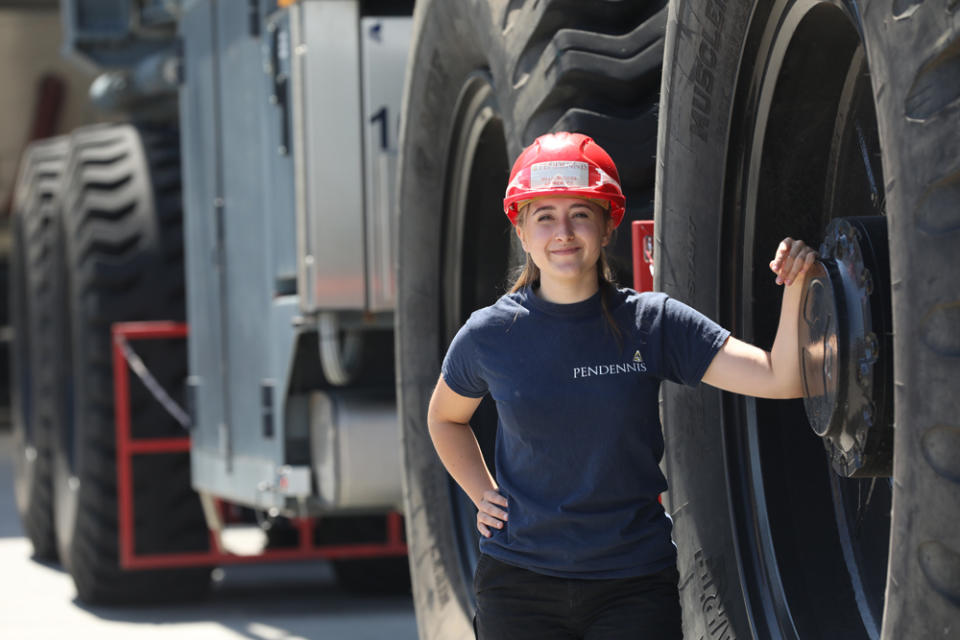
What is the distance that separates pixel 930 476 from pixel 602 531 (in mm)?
822

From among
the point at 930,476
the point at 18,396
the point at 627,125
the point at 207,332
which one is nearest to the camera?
the point at 930,476

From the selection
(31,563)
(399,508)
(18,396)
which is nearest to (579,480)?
(399,508)

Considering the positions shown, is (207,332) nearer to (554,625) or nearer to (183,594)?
(183,594)

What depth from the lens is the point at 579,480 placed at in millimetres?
2377

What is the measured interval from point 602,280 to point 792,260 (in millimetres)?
405

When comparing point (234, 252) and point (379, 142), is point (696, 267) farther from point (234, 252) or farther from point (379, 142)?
point (234, 252)

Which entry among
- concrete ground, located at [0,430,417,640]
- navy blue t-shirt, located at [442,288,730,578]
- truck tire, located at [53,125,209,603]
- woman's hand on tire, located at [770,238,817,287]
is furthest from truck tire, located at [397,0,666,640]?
truck tire, located at [53,125,209,603]

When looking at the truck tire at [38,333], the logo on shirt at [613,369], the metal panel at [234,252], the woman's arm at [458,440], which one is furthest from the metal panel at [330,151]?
the truck tire at [38,333]

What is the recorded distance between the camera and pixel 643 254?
2641mm

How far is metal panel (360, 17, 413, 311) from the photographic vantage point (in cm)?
457

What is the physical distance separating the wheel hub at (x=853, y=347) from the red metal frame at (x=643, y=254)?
57 cm

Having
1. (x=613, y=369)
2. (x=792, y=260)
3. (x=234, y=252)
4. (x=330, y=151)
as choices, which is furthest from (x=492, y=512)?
(x=234, y=252)

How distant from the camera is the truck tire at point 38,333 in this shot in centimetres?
791

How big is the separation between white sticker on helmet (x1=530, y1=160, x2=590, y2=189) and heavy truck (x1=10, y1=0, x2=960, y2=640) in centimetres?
12
